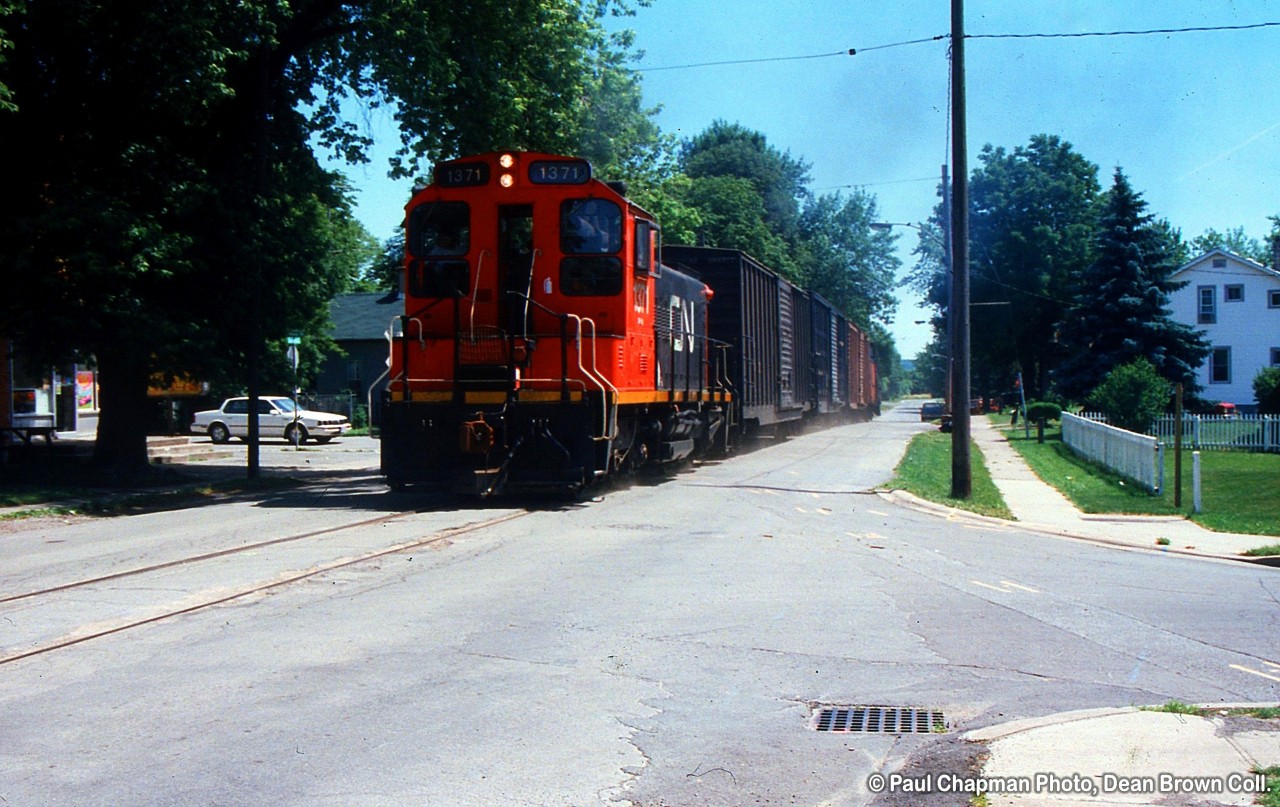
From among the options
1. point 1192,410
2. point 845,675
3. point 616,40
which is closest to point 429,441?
point 845,675

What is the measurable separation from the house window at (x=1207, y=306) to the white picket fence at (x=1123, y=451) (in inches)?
1239

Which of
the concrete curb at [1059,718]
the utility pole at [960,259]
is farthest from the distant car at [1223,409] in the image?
the concrete curb at [1059,718]

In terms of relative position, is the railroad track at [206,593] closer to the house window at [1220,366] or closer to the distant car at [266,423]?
the distant car at [266,423]

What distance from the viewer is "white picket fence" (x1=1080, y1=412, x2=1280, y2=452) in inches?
1256

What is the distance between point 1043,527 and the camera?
48.1ft

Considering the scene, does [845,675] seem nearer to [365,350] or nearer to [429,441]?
[429,441]

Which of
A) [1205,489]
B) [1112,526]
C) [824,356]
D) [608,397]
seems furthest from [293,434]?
[1112,526]

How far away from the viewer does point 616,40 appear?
93.5ft

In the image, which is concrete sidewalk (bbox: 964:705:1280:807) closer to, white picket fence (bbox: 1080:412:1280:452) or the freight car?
the freight car

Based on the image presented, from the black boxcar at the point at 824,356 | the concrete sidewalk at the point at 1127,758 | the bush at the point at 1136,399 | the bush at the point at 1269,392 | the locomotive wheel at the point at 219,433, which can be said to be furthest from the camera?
the locomotive wheel at the point at 219,433

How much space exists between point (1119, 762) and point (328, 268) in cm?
2027

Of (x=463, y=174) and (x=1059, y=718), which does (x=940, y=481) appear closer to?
(x=463, y=174)

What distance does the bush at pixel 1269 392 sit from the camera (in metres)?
38.2

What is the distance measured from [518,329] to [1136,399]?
22428 millimetres
